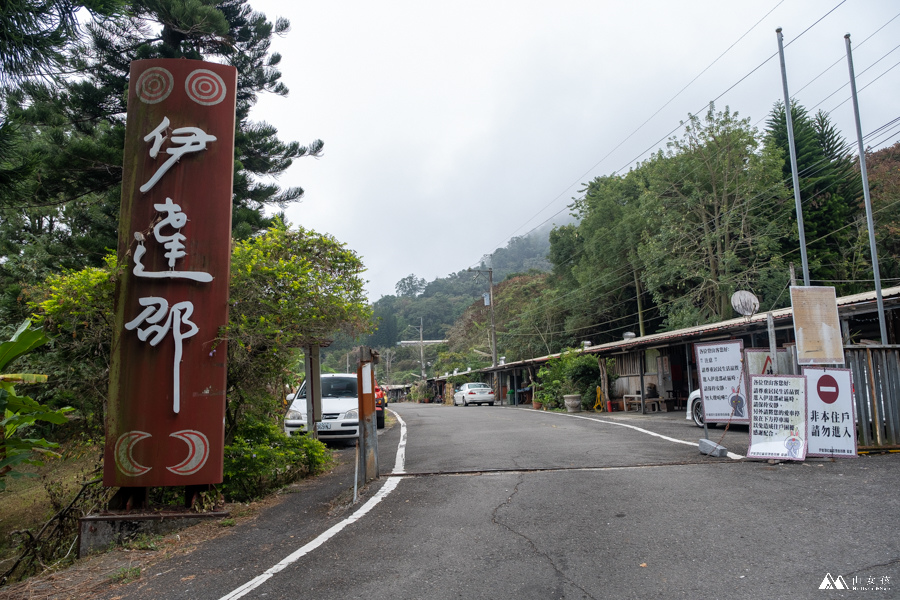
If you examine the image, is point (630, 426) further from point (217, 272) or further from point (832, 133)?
point (832, 133)

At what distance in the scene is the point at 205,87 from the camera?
7.41m

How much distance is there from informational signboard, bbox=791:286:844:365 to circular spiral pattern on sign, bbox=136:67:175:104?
9210 millimetres

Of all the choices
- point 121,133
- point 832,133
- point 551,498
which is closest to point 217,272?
point 551,498

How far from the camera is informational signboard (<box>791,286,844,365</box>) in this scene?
910 centimetres

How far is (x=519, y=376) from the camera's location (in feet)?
140

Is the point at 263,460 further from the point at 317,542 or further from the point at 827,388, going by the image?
the point at 827,388

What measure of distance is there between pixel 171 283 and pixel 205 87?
2.49 metres

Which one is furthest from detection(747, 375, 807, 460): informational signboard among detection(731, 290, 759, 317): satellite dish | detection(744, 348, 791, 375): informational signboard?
detection(731, 290, 759, 317): satellite dish

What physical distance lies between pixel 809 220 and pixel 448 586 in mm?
32291

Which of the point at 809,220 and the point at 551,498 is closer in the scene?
the point at 551,498

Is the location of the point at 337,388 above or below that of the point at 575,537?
above

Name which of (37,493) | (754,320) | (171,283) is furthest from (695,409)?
(37,493)

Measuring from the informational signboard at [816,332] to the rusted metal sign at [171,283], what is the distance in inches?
325

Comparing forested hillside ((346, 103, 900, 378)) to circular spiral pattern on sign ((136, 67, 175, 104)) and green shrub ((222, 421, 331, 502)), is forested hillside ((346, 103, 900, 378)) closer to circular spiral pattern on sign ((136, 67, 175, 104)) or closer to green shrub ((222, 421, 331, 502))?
green shrub ((222, 421, 331, 502))
